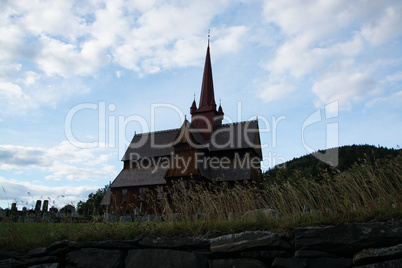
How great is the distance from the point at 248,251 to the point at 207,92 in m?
39.0

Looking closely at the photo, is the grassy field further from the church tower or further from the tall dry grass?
the church tower

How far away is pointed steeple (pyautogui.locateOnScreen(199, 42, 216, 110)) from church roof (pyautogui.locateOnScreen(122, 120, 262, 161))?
3.86m

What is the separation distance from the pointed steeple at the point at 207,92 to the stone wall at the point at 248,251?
36.6 metres

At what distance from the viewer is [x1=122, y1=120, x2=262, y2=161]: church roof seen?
37469mm

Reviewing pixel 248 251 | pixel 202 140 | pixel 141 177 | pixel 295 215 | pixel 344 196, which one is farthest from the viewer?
pixel 141 177

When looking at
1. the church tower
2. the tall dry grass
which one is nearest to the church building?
the church tower

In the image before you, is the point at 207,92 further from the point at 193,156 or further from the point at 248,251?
the point at 248,251

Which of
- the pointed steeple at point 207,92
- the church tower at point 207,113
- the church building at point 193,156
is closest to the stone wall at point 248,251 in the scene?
the church building at point 193,156

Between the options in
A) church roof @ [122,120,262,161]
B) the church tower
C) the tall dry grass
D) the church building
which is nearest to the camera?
the tall dry grass

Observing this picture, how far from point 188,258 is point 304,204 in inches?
125

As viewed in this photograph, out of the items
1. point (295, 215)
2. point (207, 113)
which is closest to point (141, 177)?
point (207, 113)

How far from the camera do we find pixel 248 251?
227 inches

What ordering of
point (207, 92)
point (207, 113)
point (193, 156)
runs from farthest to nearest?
point (207, 92) → point (207, 113) → point (193, 156)

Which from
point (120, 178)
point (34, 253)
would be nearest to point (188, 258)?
point (34, 253)
